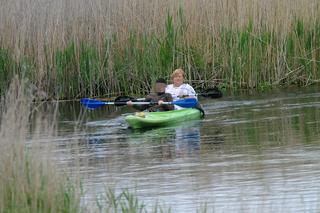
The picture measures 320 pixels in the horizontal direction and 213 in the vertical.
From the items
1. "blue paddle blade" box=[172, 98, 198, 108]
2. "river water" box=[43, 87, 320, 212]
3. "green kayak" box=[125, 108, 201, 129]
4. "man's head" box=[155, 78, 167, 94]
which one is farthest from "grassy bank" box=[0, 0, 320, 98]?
"green kayak" box=[125, 108, 201, 129]

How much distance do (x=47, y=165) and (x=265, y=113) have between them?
8788mm

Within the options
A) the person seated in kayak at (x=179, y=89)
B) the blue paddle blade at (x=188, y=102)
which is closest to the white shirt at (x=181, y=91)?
the person seated in kayak at (x=179, y=89)

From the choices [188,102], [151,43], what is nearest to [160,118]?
[188,102]

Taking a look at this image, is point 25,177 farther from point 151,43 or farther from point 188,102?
point 151,43

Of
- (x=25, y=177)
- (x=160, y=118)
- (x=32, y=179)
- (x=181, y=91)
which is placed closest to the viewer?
(x=32, y=179)

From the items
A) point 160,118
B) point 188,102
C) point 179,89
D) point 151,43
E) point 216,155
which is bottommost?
point 216,155

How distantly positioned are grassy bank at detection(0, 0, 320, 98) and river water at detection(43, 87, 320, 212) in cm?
61

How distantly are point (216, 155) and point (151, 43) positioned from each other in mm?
7000

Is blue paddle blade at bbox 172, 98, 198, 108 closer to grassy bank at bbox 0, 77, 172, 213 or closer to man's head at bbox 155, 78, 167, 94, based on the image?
man's head at bbox 155, 78, 167, 94

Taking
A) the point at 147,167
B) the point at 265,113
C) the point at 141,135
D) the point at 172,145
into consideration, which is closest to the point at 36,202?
the point at 147,167

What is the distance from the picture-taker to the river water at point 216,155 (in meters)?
8.36

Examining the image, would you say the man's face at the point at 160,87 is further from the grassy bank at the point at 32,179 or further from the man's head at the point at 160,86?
the grassy bank at the point at 32,179

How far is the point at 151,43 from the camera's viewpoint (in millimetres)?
18109

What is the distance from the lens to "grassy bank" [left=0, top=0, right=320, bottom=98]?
1805 cm
